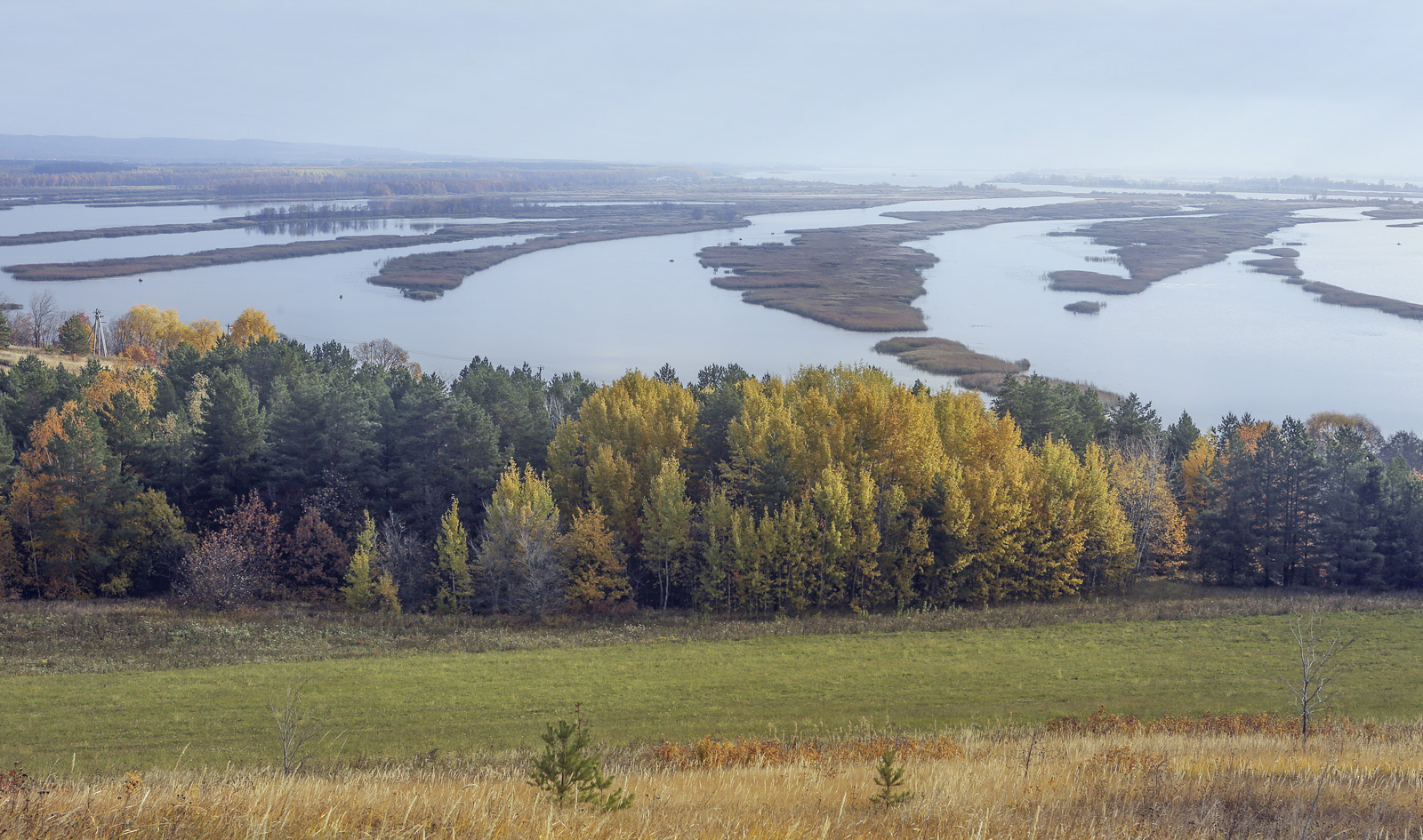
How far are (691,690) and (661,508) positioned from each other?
11.9 metres

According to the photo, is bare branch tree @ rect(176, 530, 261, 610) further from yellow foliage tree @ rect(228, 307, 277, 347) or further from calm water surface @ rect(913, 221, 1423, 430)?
calm water surface @ rect(913, 221, 1423, 430)

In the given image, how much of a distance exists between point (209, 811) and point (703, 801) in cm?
450

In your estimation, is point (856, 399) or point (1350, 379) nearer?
point (856, 399)

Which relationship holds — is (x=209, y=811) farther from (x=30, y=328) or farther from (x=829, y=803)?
(x=30, y=328)

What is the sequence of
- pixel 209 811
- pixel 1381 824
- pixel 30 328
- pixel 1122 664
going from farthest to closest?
pixel 30 328 < pixel 1122 664 < pixel 1381 824 < pixel 209 811

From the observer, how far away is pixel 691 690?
23359mm

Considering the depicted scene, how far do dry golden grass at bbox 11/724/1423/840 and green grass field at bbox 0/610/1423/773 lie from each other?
8173mm

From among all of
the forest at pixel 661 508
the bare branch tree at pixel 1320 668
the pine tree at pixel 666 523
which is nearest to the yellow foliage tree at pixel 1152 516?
the forest at pixel 661 508

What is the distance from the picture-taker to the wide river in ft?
218

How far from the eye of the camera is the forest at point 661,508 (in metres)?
34.2

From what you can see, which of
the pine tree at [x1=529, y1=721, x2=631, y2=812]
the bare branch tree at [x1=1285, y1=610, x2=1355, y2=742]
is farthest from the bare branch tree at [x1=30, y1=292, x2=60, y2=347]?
the bare branch tree at [x1=1285, y1=610, x2=1355, y2=742]

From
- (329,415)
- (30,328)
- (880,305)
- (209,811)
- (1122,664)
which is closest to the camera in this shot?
(209,811)

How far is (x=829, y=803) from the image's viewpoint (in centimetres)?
895

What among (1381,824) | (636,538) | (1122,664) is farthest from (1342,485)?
(1381,824)
